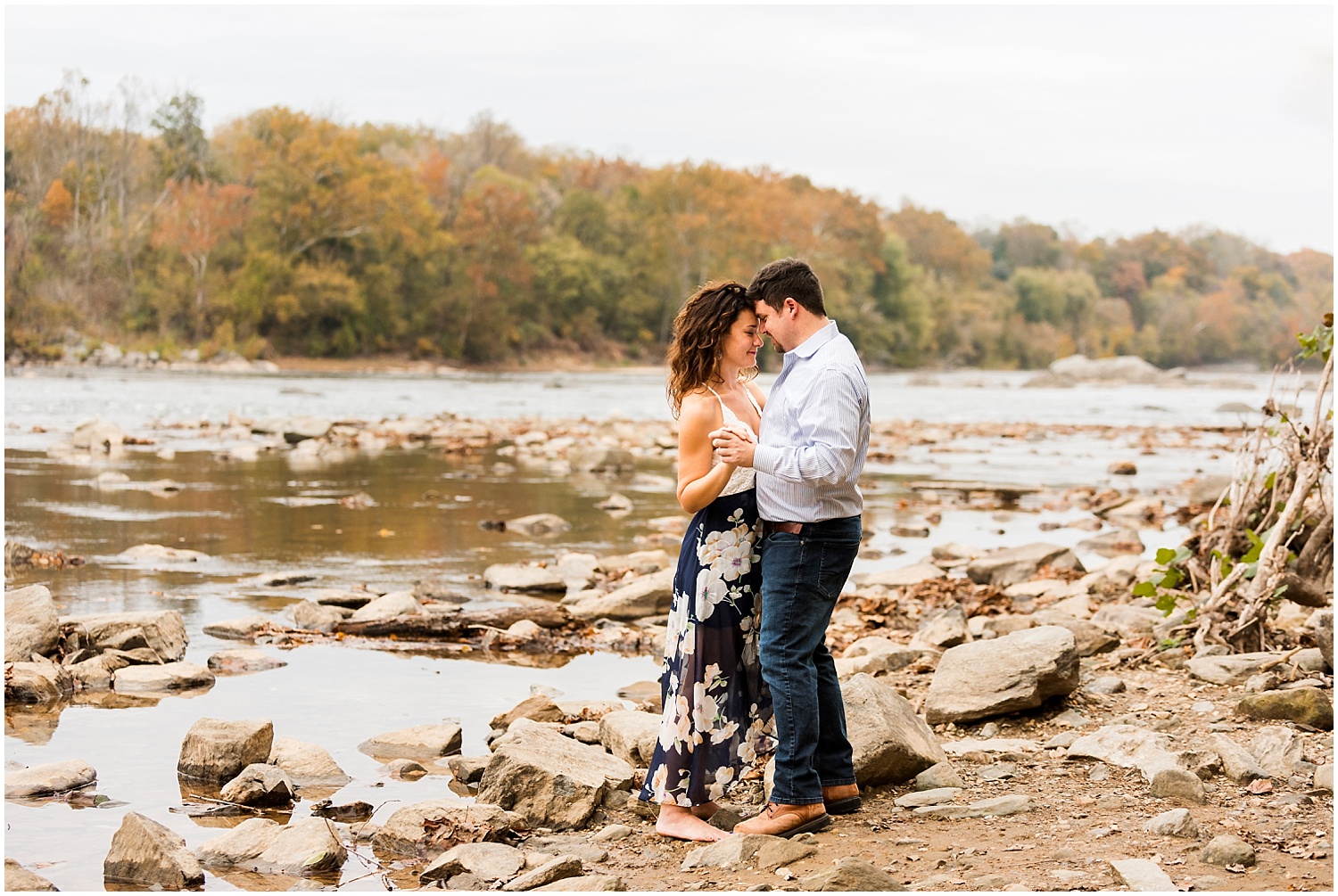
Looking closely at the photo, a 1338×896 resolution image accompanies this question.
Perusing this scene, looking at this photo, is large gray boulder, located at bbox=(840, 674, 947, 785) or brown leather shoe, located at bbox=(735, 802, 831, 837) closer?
brown leather shoe, located at bbox=(735, 802, 831, 837)

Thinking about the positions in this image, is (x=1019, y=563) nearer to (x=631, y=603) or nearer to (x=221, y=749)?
(x=631, y=603)

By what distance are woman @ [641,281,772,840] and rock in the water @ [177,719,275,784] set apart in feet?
5.53

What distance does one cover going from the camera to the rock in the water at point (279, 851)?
13.6ft

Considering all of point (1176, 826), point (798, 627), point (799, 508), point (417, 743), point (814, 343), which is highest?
point (814, 343)

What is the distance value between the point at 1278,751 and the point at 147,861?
4.00m

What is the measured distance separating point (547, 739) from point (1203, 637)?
11.9 ft

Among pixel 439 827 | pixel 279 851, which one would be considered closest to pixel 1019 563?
pixel 439 827

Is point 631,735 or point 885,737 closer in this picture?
point 885,737

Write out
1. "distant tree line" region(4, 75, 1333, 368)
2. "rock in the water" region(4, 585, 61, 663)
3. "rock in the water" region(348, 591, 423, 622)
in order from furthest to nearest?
"distant tree line" region(4, 75, 1333, 368) < "rock in the water" region(348, 591, 423, 622) < "rock in the water" region(4, 585, 61, 663)

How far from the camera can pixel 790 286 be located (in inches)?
170

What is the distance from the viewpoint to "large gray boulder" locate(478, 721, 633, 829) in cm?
463

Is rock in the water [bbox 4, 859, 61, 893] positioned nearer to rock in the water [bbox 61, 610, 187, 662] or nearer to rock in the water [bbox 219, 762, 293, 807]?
rock in the water [bbox 219, 762, 293, 807]

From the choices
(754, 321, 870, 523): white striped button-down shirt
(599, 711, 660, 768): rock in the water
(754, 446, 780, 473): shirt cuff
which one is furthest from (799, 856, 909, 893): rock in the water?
(599, 711, 660, 768): rock in the water

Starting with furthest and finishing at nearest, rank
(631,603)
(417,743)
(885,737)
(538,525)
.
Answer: (538,525) → (631,603) → (417,743) → (885,737)
